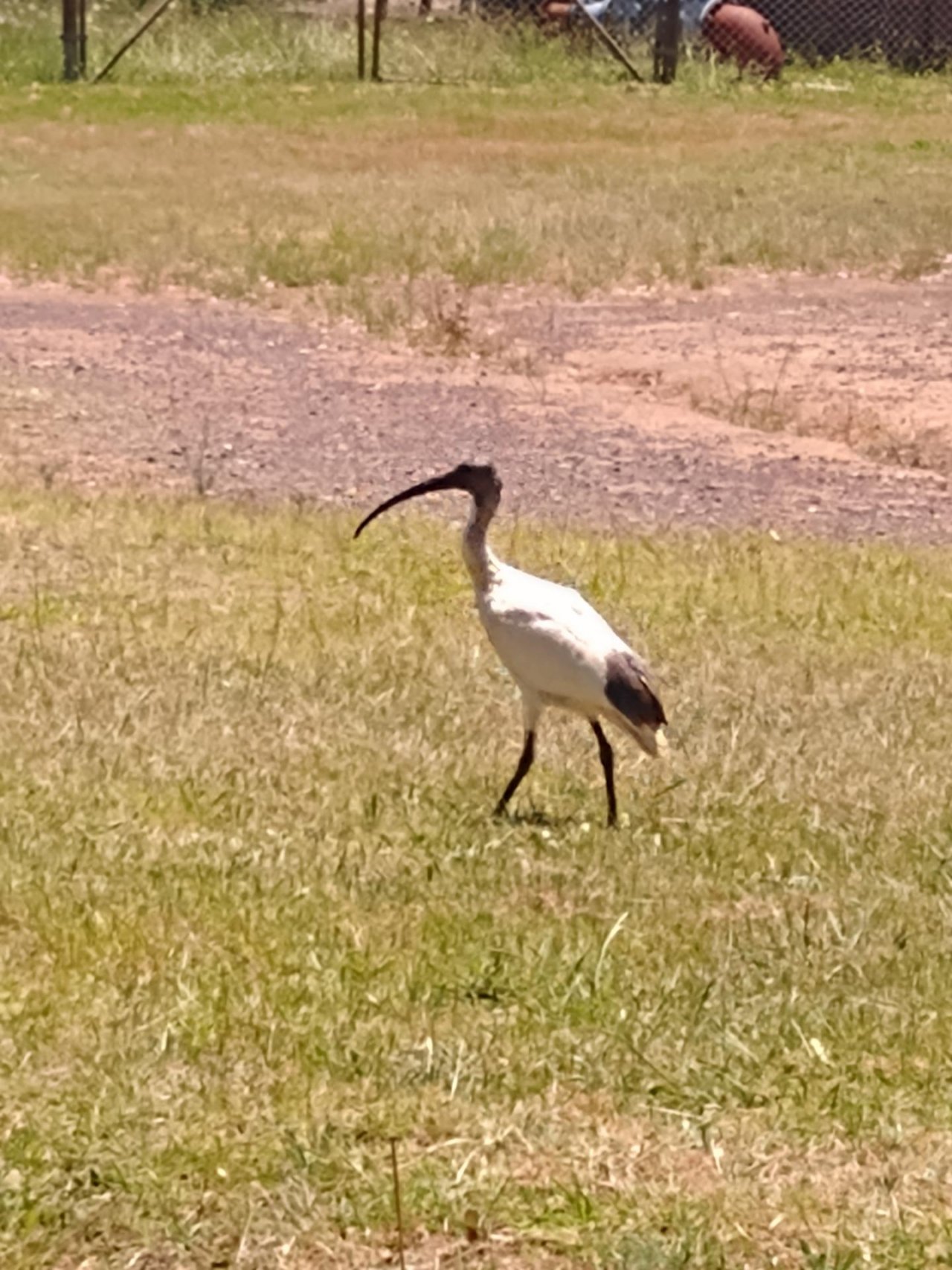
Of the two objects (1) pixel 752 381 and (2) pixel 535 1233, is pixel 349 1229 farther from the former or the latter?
(1) pixel 752 381

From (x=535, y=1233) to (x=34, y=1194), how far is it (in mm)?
786

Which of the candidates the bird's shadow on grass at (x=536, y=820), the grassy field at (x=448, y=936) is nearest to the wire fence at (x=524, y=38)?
the grassy field at (x=448, y=936)

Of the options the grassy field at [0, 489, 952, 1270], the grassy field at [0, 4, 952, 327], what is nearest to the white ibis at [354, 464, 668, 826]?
the grassy field at [0, 489, 952, 1270]

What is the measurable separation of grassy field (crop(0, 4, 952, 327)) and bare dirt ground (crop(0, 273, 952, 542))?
0.81 meters

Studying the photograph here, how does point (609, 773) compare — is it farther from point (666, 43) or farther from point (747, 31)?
point (747, 31)

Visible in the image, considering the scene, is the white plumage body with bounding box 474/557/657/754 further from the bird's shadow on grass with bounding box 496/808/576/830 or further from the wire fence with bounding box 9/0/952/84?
the wire fence with bounding box 9/0/952/84

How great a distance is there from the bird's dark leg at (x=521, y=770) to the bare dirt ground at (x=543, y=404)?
4510mm

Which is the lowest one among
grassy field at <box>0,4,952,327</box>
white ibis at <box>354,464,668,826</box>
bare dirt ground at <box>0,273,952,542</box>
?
grassy field at <box>0,4,952,327</box>

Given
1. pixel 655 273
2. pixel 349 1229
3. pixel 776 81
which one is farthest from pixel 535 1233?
pixel 776 81

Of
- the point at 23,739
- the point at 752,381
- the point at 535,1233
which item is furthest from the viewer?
the point at 752,381

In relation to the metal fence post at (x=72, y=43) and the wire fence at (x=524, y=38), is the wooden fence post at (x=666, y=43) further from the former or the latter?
the metal fence post at (x=72, y=43)

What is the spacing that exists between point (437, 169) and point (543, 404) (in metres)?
8.41

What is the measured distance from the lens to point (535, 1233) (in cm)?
426

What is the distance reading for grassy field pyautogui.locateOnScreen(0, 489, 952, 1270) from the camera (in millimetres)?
4355
